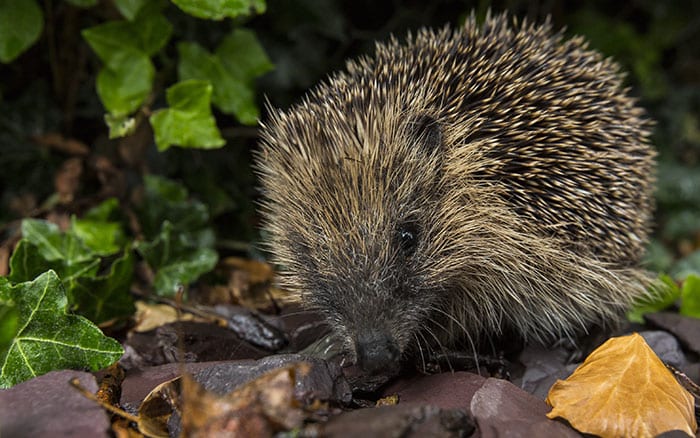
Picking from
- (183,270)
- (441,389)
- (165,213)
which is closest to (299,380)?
Answer: (441,389)

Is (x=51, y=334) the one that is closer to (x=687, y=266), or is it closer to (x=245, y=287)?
(x=245, y=287)

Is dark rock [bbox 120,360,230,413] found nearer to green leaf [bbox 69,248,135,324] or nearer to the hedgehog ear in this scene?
green leaf [bbox 69,248,135,324]

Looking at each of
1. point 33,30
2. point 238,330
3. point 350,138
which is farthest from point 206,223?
point 350,138

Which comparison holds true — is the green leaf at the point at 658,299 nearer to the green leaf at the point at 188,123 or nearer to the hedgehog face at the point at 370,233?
the hedgehog face at the point at 370,233

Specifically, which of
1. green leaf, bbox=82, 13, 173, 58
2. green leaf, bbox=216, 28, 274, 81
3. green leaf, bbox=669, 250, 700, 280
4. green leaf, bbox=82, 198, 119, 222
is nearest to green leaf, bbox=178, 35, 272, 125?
green leaf, bbox=216, 28, 274, 81

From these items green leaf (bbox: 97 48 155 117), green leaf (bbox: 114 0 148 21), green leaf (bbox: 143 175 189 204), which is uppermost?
green leaf (bbox: 114 0 148 21)

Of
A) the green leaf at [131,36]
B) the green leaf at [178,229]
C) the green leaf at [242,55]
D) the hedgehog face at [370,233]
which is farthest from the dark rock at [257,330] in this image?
the green leaf at [131,36]

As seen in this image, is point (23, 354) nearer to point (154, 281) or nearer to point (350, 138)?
point (154, 281)
